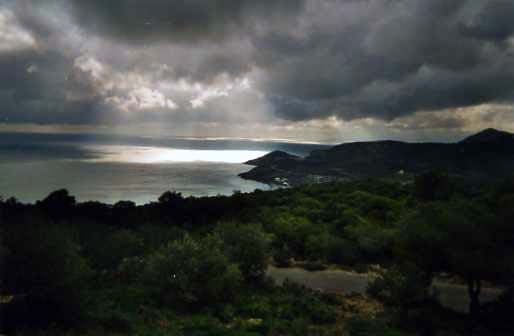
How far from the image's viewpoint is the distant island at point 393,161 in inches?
3674

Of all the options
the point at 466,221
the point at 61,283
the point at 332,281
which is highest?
the point at 466,221

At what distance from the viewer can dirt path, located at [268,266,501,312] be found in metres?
14.3

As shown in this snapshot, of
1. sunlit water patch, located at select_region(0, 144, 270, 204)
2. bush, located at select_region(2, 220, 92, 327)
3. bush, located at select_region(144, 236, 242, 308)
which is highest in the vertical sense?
bush, located at select_region(2, 220, 92, 327)

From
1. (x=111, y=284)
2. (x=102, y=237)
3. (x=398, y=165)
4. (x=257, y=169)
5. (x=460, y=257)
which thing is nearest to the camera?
(x=460, y=257)

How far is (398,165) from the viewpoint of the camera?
10156 centimetres

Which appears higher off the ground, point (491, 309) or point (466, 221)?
point (466, 221)

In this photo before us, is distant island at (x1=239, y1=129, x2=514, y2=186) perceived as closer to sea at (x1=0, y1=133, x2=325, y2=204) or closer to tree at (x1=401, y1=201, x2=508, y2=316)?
sea at (x1=0, y1=133, x2=325, y2=204)

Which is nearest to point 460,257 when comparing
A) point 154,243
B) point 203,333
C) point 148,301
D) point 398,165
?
point 203,333

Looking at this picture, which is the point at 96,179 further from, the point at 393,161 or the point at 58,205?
the point at 393,161

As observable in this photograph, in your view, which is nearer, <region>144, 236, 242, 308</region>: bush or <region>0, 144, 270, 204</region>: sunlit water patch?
<region>144, 236, 242, 308</region>: bush

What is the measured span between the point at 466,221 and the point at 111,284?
1366 cm

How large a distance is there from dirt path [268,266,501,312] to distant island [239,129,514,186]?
71219mm

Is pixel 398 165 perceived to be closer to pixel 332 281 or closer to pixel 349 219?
pixel 349 219

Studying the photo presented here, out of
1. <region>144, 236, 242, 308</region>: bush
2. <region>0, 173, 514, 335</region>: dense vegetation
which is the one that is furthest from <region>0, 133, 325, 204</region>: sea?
<region>144, 236, 242, 308</region>: bush
